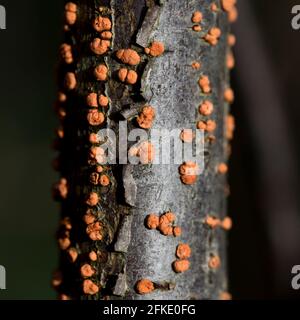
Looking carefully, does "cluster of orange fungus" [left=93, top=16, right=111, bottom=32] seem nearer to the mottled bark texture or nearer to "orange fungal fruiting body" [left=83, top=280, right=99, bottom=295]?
the mottled bark texture

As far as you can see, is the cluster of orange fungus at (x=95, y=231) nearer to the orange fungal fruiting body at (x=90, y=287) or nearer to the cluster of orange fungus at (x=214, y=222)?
the orange fungal fruiting body at (x=90, y=287)

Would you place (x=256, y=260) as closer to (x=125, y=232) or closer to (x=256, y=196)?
(x=256, y=196)

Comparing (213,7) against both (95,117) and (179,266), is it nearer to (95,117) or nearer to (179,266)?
(95,117)

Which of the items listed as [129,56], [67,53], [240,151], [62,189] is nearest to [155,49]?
[129,56]

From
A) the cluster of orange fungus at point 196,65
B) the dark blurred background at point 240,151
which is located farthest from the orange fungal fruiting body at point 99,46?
the dark blurred background at point 240,151

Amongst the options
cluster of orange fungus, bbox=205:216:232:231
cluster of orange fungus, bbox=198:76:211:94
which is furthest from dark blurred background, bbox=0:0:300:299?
cluster of orange fungus, bbox=198:76:211:94
